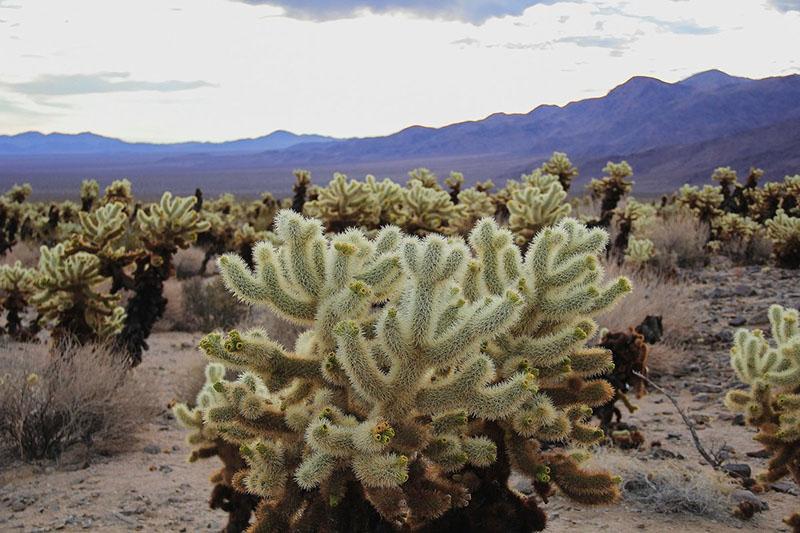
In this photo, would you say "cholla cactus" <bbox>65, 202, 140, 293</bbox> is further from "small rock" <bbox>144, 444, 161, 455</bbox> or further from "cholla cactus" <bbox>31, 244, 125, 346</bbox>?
"small rock" <bbox>144, 444, 161, 455</bbox>

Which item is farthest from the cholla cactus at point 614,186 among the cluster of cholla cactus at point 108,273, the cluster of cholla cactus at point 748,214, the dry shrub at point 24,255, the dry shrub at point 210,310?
the dry shrub at point 24,255

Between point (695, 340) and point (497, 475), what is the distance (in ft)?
26.7

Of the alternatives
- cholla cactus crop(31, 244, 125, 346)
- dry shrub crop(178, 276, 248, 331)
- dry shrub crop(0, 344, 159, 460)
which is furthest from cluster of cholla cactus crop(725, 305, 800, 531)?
dry shrub crop(178, 276, 248, 331)

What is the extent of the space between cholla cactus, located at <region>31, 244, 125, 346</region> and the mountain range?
241 feet

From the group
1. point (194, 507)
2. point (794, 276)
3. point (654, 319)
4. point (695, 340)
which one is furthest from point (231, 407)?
point (794, 276)

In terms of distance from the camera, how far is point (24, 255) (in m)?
19.7

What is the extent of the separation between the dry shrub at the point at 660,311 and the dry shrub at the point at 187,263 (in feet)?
35.5

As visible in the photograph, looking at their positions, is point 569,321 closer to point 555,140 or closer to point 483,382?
point 483,382

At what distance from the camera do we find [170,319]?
14.0m

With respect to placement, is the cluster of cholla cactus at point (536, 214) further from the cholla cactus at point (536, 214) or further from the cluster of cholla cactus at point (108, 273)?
the cluster of cholla cactus at point (108, 273)

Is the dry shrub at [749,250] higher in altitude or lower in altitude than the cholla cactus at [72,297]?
lower

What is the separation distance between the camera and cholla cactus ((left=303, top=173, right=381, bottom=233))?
10.9m

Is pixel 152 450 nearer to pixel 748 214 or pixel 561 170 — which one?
pixel 561 170

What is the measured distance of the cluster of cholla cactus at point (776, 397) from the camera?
4.71m
